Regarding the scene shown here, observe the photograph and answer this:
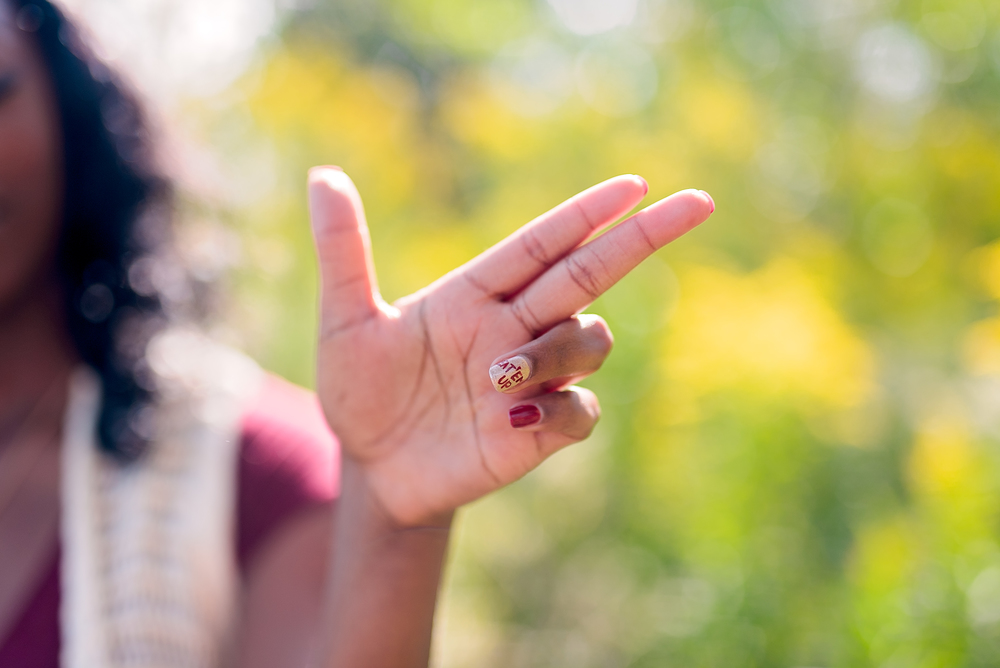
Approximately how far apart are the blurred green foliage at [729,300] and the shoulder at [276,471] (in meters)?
0.46

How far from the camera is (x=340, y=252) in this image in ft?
3.01

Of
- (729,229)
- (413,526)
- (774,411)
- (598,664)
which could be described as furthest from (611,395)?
(413,526)

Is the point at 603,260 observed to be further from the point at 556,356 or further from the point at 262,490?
the point at 262,490

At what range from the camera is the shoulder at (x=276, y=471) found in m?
1.31

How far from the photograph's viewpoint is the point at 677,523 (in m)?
2.51

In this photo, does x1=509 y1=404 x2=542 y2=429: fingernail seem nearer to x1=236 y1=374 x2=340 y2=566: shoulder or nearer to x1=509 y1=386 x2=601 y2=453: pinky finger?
x1=509 y1=386 x2=601 y2=453: pinky finger

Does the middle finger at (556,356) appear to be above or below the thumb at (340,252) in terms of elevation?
below

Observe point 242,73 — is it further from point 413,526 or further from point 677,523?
point 413,526

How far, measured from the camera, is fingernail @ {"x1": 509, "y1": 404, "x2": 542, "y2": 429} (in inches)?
32.9

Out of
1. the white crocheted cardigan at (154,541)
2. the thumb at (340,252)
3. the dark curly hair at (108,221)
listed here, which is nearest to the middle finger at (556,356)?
the thumb at (340,252)

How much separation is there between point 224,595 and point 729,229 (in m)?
2.87

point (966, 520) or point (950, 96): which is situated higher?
point (950, 96)

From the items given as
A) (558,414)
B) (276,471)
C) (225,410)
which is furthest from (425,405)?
(225,410)

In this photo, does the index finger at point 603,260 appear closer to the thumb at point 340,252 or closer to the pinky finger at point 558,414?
the pinky finger at point 558,414
